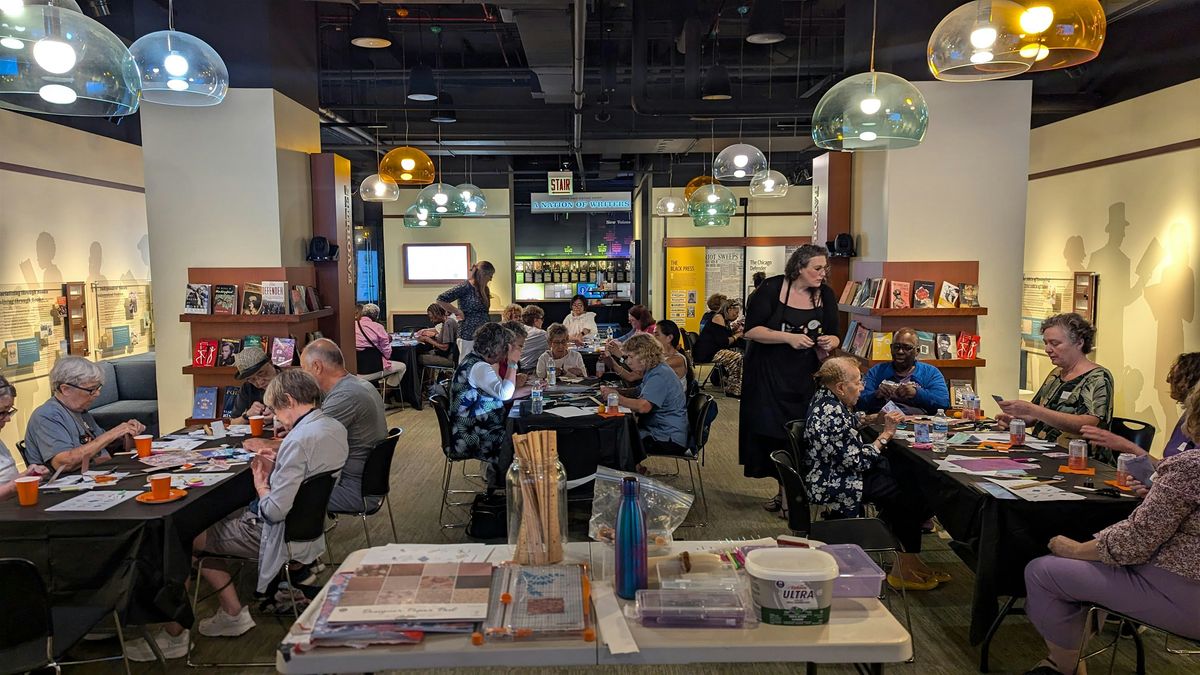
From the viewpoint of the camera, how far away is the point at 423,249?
15273 millimetres

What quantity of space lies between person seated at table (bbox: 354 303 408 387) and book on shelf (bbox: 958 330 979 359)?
6339 mm

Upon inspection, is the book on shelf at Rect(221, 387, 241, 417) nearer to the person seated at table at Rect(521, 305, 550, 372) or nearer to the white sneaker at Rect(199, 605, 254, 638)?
the person seated at table at Rect(521, 305, 550, 372)

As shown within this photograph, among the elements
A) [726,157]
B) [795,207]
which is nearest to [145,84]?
[726,157]

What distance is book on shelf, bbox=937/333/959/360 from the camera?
629 cm

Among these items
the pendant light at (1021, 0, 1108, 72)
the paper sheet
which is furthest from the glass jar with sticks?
the pendant light at (1021, 0, 1108, 72)

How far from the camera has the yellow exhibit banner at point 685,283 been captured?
50.9 ft

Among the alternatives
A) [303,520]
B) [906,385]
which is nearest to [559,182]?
[906,385]

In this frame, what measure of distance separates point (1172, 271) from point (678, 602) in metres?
7.01

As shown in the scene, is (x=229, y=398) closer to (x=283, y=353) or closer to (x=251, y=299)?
(x=283, y=353)

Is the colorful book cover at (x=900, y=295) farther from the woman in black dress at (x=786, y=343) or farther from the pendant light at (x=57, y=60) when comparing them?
the pendant light at (x=57, y=60)

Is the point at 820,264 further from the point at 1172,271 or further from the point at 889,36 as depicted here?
the point at 1172,271

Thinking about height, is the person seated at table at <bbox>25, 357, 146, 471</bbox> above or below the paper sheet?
above

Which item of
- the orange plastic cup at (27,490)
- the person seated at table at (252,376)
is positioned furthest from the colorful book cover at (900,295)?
the orange plastic cup at (27,490)

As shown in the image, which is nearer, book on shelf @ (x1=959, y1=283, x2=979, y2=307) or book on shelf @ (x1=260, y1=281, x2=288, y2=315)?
book on shelf @ (x1=959, y1=283, x2=979, y2=307)
